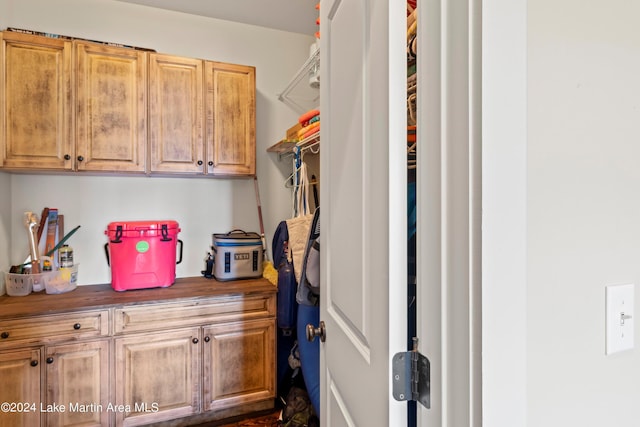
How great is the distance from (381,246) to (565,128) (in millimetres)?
351

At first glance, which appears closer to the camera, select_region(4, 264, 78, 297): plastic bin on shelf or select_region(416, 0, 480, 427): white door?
select_region(416, 0, 480, 427): white door

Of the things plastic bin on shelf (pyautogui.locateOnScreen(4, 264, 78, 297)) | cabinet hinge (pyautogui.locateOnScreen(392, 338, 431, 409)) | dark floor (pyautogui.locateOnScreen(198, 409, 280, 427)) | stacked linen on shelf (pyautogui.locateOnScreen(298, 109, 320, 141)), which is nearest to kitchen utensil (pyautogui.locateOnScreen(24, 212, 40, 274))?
plastic bin on shelf (pyautogui.locateOnScreen(4, 264, 78, 297))

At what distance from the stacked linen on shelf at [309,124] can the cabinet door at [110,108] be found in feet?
3.23

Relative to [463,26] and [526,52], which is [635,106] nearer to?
[526,52]

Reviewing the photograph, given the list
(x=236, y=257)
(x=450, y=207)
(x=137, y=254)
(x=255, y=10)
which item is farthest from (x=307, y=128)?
(x=450, y=207)

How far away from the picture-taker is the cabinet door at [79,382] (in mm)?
1690

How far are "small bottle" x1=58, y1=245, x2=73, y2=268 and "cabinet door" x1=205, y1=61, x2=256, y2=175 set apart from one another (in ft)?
3.28

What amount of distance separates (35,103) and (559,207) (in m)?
2.47

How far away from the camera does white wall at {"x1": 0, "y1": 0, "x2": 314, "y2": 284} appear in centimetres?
210

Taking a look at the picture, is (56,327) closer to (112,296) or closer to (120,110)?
(112,296)

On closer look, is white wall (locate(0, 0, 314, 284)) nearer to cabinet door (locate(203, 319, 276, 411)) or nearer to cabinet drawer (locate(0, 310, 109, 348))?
cabinet drawer (locate(0, 310, 109, 348))

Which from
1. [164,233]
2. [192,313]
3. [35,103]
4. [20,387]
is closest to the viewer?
[20,387]

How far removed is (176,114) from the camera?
2115 mm

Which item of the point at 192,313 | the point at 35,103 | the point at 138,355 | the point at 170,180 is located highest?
the point at 35,103
